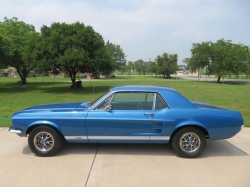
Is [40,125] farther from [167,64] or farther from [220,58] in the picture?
[167,64]

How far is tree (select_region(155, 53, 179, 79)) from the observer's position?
60.2m

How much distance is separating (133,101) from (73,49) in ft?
51.6

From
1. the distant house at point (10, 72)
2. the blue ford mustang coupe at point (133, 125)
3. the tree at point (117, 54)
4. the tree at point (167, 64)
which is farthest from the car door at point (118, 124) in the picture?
the distant house at point (10, 72)

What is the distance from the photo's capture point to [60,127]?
3.99 metres

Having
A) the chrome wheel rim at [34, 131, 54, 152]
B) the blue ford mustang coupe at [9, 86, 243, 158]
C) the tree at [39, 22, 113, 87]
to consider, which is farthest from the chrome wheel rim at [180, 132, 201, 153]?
the tree at [39, 22, 113, 87]

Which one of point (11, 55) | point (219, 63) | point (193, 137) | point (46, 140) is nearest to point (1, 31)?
point (11, 55)

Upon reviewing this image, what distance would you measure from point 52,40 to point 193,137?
1808 centimetres

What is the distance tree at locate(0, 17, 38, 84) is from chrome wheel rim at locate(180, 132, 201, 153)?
58.3ft

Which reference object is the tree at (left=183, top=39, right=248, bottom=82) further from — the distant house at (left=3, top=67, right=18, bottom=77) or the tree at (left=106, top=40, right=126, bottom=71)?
the distant house at (left=3, top=67, right=18, bottom=77)

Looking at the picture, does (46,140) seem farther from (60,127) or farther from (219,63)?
(219,63)

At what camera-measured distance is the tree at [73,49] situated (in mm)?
18094

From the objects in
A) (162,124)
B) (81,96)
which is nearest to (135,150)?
(162,124)

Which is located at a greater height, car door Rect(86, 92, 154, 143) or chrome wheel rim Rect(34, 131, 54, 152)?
car door Rect(86, 92, 154, 143)

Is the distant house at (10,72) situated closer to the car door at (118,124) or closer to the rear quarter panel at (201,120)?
the car door at (118,124)
